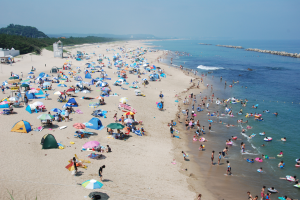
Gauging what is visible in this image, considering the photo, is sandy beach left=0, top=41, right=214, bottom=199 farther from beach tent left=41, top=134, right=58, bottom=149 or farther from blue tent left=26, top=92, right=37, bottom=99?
blue tent left=26, top=92, right=37, bottom=99

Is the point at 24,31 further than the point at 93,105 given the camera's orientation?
Yes

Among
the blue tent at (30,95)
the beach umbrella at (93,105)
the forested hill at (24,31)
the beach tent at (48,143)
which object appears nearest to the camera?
the beach tent at (48,143)

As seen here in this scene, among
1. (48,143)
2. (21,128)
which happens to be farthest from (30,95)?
(48,143)

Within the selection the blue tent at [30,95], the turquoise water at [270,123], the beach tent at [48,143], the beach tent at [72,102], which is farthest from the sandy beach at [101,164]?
the turquoise water at [270,123]

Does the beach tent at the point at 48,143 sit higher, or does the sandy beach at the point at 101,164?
the beach tent at the point at 48,143

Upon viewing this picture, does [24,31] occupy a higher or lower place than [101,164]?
higher

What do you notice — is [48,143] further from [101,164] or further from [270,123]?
[270,123]

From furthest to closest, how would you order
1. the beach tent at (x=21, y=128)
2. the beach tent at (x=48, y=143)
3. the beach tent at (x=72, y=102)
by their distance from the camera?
1. the beach tent at (x=72, y=102)
2. the beach tent at (x=21, y=128)
3. the beach tent at (x=48, y=143)

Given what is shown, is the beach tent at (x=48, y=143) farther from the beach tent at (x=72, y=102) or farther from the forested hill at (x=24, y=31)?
the forested hill at (x=24, y=31)

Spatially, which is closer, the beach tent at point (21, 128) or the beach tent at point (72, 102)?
the beach tent at point (21, 128)

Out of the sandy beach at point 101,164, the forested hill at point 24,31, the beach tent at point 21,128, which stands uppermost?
the forested hill at point 24,31

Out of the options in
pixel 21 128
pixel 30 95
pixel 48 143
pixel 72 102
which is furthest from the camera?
pixel 30 95
